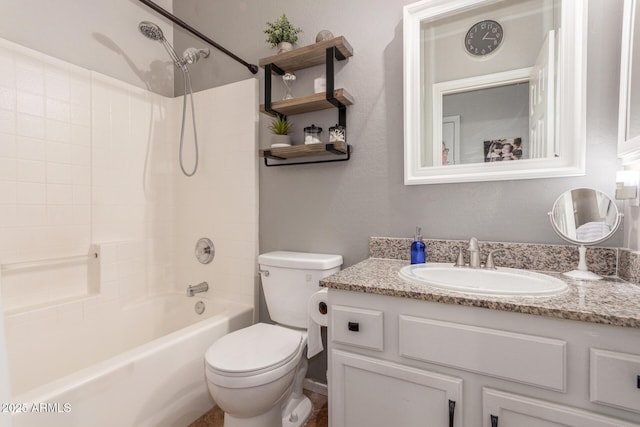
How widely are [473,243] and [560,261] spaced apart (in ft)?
1.03

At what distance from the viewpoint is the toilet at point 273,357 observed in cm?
116

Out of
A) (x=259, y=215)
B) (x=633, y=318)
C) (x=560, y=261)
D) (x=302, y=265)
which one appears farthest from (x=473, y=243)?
(x=259, y=215)

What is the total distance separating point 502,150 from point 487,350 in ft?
2.71

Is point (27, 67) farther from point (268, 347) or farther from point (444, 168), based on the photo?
point (444, 168)

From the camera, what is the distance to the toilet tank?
60.6 inches

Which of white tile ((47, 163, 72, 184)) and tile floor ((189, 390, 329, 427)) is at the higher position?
white tile ((47, 163, 72, 184))

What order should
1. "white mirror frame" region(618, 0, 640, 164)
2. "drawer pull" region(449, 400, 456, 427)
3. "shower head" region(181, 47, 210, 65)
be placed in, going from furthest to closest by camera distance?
"shower head" region(181, 47, 210, 65) < "white mirror frame" region(618, 0, 640, 164) < "drawer pull" region(449, 400, 456, 427)

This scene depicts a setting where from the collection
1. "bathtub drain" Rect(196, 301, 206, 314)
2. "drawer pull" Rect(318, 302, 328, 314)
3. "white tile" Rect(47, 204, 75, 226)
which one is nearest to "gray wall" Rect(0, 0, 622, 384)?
"drawer pull" Rect(318, 302, 328, 314)

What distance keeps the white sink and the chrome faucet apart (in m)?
1.33

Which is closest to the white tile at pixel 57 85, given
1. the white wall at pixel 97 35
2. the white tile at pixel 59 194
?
the white wall at pixel 97 35

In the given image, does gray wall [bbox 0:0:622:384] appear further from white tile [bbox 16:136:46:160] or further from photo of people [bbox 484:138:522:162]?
white tile [bbox 16:136:46:160]

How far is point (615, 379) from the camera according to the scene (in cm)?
74

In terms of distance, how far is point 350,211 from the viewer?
5.41 feet

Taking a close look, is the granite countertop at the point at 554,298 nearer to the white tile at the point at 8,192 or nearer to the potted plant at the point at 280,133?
the potted plant at the point at 280,133
